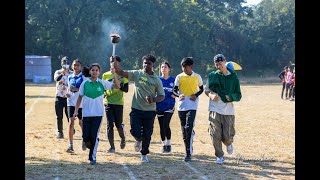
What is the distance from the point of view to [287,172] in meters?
9.07

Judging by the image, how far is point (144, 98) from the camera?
9.89 meters

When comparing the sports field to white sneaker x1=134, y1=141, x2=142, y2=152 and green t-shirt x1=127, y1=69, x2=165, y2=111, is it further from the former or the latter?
green t-shirt x1=127, y1=69, x2=165, y2=111

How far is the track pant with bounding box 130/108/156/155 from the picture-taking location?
9953 millimetres

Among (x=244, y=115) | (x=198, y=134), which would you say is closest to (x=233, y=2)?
(x=244, y=115)

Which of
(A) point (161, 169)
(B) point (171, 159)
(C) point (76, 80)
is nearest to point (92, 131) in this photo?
(A) point (161, 169)

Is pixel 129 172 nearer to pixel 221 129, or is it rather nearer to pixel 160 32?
pixel 221 129

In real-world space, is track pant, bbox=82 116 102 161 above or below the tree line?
below

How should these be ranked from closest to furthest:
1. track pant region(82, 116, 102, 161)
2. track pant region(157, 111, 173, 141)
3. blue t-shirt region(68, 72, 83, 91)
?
track pant region(82, 116, 102, 161)
track pant region(157, 111, 173, 141)
blue t-shirt region(68, 72, 83, 91)

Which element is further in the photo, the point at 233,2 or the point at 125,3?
the point at 233,2

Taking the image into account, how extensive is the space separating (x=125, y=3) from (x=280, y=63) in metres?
21.7

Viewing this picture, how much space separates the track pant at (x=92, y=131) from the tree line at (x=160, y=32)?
5123 cm

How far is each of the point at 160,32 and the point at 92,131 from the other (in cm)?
5680

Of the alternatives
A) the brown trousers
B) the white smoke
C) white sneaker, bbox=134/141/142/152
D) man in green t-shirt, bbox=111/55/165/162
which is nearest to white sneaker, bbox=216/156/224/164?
the brown trousers
